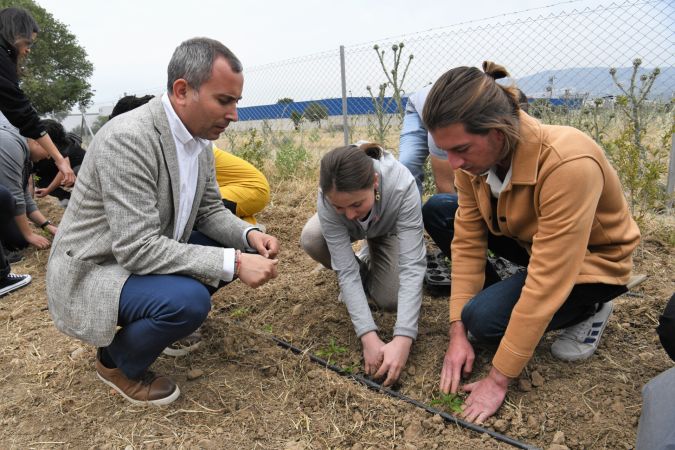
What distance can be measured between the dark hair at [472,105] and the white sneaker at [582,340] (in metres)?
0.93

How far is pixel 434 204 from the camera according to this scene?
252cm

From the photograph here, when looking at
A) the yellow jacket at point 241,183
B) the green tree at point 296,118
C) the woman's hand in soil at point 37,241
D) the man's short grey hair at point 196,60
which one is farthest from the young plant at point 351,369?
the green tree at point 296,118

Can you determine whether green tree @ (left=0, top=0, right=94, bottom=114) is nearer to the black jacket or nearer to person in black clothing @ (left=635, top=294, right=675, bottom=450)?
the black jacket

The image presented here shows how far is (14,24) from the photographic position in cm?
298

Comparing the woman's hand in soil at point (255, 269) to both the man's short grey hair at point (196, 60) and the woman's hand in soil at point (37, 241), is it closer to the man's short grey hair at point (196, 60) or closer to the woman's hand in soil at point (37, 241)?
the man's short grey hair at point (196, 60)

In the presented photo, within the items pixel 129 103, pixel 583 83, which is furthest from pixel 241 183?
pixel 583 83

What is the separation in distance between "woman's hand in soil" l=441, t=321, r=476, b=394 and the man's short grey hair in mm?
1299

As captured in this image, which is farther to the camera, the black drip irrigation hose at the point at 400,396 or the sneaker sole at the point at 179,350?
→ the sneaker sole at the point at 179,350

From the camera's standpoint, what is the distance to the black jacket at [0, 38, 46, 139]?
3.07 metres

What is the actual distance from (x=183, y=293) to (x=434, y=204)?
1.35 meters

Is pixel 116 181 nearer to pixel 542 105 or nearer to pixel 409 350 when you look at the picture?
pixel 409 350

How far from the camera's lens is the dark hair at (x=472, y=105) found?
4.89ft

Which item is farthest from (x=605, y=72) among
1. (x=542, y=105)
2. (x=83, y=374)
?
(x=83, y=374)

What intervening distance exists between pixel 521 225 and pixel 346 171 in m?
0.68
